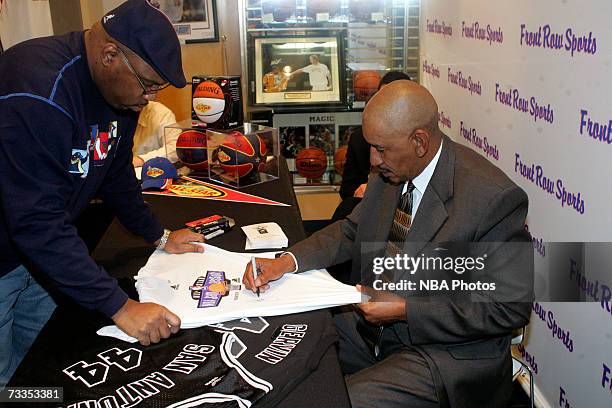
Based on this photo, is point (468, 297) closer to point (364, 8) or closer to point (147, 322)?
point (147, 322)

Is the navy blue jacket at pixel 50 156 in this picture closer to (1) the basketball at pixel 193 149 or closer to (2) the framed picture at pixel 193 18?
(1) the basketball at pixel 193 149

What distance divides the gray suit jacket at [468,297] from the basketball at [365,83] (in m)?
2.93

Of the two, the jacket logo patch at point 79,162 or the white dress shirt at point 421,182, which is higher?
the jacket logo patch at point 79,162

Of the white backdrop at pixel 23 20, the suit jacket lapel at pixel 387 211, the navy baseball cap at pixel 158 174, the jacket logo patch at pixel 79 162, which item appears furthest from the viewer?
the white backdrop at pixel 23 20

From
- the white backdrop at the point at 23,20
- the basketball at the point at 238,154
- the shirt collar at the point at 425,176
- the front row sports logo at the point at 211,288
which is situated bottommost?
the front row sports logo at the point at 211,288

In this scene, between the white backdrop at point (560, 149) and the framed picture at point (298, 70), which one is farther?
the framed picture at point (298, 70)

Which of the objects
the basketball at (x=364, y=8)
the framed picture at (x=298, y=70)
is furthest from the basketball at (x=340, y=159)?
the basketball at (x=364, y=8)

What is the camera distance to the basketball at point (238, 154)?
9.46 feet

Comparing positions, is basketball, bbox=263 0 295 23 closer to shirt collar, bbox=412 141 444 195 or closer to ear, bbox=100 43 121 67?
shirt collar, bbox=412 141 444 195

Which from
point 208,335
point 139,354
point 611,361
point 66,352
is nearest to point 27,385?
point 66,352

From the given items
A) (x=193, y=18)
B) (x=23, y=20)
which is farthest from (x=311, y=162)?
(x=23, y=20)

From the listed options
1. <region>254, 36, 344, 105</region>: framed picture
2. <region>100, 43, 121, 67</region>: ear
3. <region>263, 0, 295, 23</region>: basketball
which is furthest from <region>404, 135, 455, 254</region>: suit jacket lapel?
<region>263, 0, 295, 23</region>: basketball

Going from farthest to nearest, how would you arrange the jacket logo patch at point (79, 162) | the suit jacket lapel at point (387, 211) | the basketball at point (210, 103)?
the basketball at point (210, 103), the suit jacket lapel at point (387, 211), the jacket logo patch at point (79, 162)

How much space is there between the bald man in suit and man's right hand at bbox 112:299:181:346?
30 centimetres
